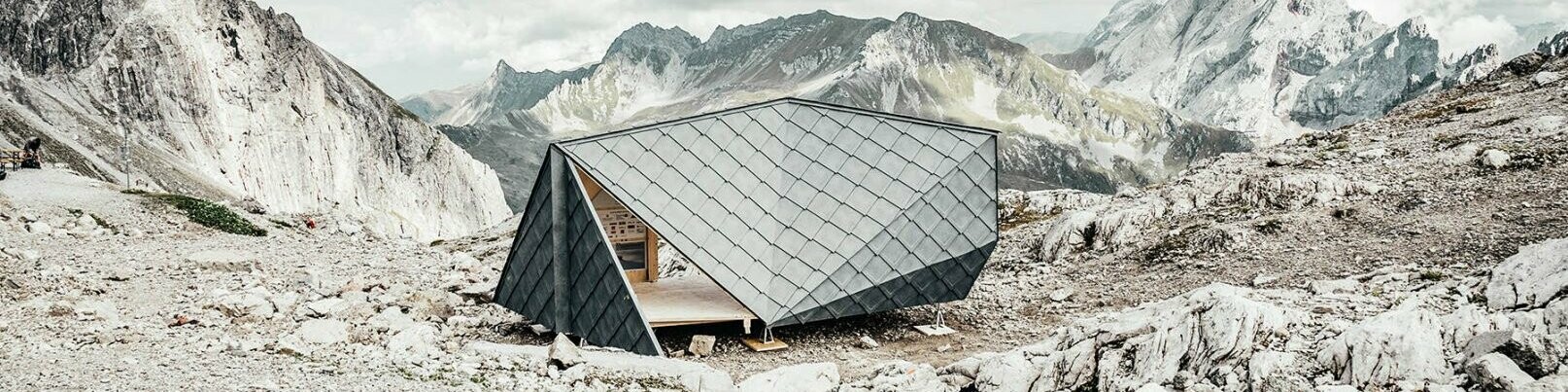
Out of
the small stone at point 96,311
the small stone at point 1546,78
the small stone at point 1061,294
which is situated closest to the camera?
the small stone at point 96,311

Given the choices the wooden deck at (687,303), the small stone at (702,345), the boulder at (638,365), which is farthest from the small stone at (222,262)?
the small stone at (702,345)

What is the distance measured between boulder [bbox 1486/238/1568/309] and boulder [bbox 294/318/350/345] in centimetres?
1832

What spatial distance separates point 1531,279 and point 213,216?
123ft

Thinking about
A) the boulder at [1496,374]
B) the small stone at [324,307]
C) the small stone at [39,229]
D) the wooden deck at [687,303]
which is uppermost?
the small stone at [39,229]

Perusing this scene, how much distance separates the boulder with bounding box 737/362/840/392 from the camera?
55.0ft

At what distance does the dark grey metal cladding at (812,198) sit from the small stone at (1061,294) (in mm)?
3307

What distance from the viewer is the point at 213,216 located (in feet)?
121

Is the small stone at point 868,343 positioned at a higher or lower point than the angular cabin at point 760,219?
lower

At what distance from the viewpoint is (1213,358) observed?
13.7m

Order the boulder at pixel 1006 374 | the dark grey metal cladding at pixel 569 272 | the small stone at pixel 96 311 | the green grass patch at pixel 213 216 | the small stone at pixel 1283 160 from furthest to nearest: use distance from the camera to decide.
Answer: the small stone at pixel 1283 160
the green grass patch at pixel 213 216
the small stone at pixel 96 311
the dark grey metal cladding at pixel 569 272
the boulder at pixel 1006 374

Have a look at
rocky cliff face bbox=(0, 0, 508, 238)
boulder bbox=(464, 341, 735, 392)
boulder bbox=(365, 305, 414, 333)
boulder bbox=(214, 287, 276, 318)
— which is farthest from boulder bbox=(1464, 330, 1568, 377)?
rocky cliff face bbox=(0, 0, 508, 238)

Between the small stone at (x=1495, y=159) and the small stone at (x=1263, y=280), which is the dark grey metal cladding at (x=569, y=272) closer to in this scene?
the small stone at (x=1263, y=280)

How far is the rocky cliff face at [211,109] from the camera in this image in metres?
84.2

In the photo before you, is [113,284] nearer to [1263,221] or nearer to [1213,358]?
[1213,358]
